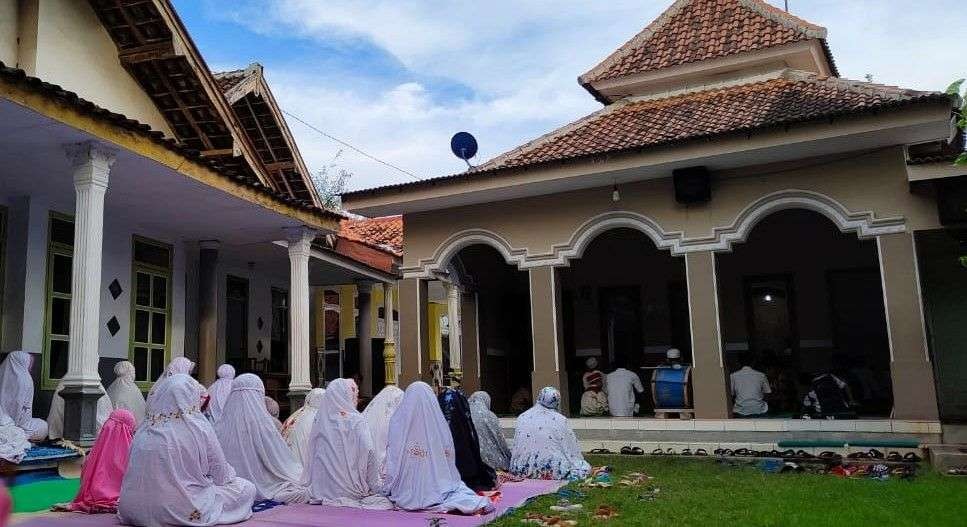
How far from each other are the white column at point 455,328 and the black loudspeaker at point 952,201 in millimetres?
7600

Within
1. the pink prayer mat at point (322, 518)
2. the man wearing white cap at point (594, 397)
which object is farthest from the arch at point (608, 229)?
the pink prayer mat at point (322, 518)

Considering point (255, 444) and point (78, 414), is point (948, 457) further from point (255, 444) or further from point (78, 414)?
point (78, 414)

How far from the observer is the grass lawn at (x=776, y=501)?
567cm

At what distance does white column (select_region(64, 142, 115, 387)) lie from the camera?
716 cm

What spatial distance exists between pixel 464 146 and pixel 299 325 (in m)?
4.60

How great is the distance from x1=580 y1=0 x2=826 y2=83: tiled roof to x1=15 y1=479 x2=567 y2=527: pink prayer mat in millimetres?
8872

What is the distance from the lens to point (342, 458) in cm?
668

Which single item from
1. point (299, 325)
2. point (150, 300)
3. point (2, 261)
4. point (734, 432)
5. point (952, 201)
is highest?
point (952, 201)

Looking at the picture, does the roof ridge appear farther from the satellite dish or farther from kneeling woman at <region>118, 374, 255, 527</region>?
kneeling woman at <region>118, 374, 255, 527</region>

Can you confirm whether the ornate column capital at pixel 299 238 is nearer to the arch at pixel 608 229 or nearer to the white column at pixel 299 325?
the white column at pixel 299 325

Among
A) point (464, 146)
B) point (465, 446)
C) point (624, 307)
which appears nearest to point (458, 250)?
point (464, 146)

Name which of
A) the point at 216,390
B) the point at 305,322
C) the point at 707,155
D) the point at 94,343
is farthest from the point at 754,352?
the point at 94,343

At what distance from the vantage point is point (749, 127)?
9305 millimetres

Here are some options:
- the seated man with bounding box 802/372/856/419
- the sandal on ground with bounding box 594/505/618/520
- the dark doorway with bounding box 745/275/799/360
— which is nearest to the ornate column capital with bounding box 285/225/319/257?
the sandal on ground with bounding box 594/505/618/520
